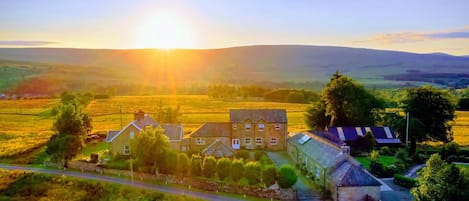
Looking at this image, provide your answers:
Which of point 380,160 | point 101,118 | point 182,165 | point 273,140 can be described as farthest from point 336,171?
point 101,118

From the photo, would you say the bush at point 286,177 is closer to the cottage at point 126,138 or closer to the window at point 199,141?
the cottage at point 126,138

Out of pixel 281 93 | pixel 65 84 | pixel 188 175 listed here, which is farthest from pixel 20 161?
pixel 65 84

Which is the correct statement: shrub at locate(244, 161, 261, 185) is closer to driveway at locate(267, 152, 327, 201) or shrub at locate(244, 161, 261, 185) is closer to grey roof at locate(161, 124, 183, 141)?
driveway at locate(267, 152, 327, 201)

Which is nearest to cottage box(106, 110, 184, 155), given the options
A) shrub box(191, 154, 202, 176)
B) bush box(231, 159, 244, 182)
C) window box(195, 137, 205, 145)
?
window box(195, 137, 205, 145)

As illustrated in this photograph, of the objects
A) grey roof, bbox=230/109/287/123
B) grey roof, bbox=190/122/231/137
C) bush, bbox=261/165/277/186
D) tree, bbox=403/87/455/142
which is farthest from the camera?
tree, bbox=403/87/455/142

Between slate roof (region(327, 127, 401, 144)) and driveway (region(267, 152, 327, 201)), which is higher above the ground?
slate roof (region(327, 127, 401, 144))

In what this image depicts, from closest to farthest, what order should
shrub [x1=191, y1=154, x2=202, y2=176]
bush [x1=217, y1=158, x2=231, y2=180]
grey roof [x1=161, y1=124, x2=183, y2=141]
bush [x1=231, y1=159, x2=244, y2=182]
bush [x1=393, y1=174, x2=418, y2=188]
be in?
bush [x1=231, y1=159, x2=244, y2=182] < bush [x1=393, y1=174, x2=418, y2=188] < bush [x1=217, y1=158, x2=231, y2=180] < shrub [x1=191, y1=154, x2=202, y2=176] < grey roof [x1=161, y1=124, x2=183, y2=141]

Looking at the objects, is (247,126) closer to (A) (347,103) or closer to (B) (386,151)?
(A) (347,103)

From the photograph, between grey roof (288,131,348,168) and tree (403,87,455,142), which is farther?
tree (403,87,455,142)
